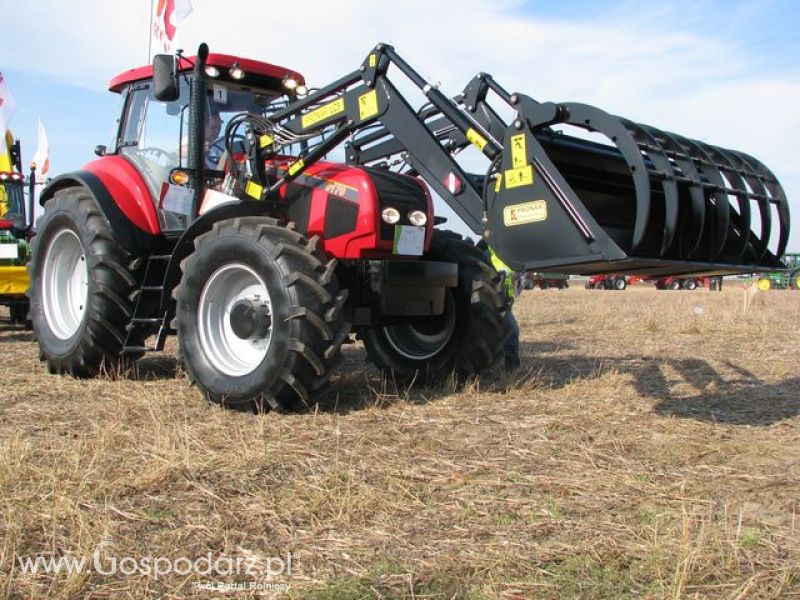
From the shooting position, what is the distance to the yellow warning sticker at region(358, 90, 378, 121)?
5.11 meters

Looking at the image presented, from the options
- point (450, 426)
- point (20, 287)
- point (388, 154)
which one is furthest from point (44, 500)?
point (20, 287)

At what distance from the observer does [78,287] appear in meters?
6.75

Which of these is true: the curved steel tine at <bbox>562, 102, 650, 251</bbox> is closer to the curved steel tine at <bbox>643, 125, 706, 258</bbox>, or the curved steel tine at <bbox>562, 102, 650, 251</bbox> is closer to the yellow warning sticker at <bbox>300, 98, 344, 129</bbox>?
the curved steel tine at <bbox>643, 125, 706, 258</bbox>

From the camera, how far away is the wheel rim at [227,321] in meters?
5.03

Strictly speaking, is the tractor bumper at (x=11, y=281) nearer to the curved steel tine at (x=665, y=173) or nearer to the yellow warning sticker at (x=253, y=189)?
the yellow warning sticker at (x=253, y=189)

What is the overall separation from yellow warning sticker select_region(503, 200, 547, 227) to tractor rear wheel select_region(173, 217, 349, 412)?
105cm

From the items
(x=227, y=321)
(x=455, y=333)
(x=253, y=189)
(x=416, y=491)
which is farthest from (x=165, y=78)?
(x=416, y=491)

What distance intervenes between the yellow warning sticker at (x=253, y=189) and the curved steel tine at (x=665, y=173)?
2.52 m

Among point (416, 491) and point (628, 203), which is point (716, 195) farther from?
point (416, 491)

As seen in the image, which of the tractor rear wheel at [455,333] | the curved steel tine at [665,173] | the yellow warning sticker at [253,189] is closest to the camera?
the curved steel tine at [665,173]

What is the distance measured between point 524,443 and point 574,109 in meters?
1.75

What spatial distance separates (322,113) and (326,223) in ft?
2.94

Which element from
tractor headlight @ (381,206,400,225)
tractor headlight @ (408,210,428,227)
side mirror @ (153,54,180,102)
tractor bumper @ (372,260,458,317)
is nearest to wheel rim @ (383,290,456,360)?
tractor bumper @ (372,260,458,317)

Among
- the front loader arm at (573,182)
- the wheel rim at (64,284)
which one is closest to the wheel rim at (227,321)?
the front loader arm at (573,182)
